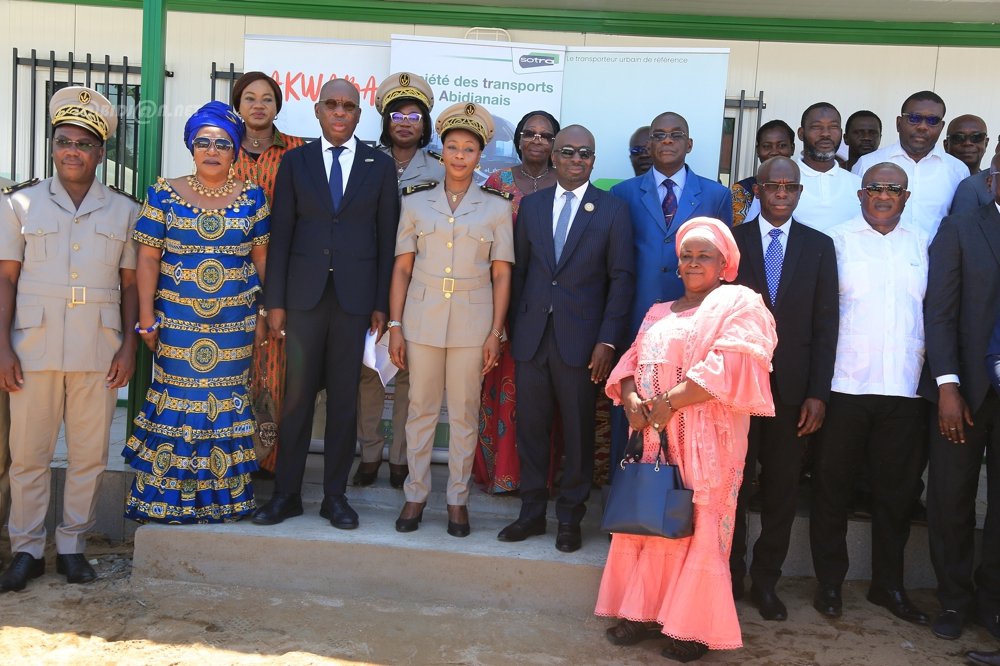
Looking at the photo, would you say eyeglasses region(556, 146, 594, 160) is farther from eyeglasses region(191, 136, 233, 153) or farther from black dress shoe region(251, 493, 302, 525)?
black dress shoe region(251, 493, 302, 525)

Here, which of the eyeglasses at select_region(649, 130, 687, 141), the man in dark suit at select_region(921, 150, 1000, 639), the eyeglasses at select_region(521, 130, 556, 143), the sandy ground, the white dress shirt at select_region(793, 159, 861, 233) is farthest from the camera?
the eyeglasses at select_region(521, 130, 556, 143)

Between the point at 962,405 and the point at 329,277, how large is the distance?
3.04 m

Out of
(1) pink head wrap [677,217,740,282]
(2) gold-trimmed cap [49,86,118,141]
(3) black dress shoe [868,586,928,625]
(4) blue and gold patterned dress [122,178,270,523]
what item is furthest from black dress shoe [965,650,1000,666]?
(2) gold-trimmed cap [49,86,118,141]

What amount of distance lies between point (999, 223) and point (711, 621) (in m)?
2.25

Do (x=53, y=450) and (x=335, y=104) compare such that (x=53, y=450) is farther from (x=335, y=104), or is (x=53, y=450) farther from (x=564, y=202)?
(x=564, y=202)

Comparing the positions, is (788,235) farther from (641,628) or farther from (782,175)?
(641,628)

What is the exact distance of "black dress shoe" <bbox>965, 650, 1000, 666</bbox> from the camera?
377 cm

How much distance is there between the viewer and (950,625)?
13.3 feet

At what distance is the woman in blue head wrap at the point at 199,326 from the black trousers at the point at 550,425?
55.8 inches

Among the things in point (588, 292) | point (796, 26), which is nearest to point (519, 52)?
point (796, 26)

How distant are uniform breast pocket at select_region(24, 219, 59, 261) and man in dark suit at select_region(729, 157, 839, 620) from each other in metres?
3.25

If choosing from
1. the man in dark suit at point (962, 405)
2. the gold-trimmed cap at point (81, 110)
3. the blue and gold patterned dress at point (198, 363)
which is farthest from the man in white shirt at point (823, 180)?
the gold-trimmed cap at point (81, 110)

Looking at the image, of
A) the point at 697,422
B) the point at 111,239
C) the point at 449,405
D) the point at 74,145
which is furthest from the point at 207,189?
the point at 697,422

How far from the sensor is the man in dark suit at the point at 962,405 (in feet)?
13.1
